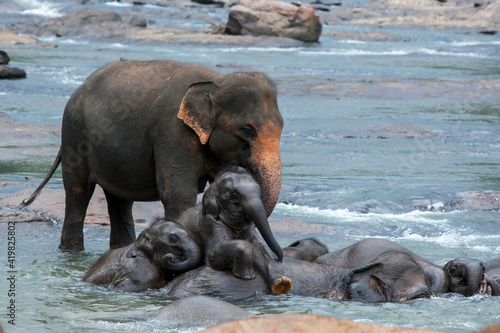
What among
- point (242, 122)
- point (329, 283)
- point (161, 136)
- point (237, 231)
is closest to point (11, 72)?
point (161, 136)

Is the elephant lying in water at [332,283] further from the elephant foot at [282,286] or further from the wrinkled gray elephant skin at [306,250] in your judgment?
the wrinkled gray elephant skin at [306,250]

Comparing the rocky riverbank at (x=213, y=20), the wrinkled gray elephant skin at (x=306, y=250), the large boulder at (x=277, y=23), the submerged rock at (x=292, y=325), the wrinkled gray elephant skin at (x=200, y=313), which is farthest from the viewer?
the large boulder at (x=277, y=23)

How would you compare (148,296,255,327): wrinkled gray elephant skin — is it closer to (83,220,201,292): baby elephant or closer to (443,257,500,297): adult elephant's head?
(83,220,201,292): baby elephant

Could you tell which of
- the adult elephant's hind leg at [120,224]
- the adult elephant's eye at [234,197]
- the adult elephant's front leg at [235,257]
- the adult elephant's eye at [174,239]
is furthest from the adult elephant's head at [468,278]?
the adult elephant's hind leg at [120,224]

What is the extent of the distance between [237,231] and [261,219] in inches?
14.3

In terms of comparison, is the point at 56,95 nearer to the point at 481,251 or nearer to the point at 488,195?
the point at 488,195

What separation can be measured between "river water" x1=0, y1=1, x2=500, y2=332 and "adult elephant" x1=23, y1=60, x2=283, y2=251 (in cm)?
93

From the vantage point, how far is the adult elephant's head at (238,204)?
730cm

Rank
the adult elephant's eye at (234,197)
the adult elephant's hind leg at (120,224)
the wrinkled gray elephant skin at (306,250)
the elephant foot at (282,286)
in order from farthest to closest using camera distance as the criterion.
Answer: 1. the adult elephant's hind leg at (120,224)
2. the wrinkled gray elephant skin at (306,250)
3. the adult elephant's eye at (234,197)
4. the elephant foot at (282,286)

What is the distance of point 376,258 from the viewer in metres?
8.02

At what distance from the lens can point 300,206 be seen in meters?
12.8

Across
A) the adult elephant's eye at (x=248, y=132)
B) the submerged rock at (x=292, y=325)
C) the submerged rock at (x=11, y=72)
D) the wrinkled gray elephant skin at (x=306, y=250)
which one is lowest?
the submerged rock at (x=11, y=72)

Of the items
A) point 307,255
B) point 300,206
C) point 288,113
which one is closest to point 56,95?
point 288,113

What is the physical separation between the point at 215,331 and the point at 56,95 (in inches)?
881
